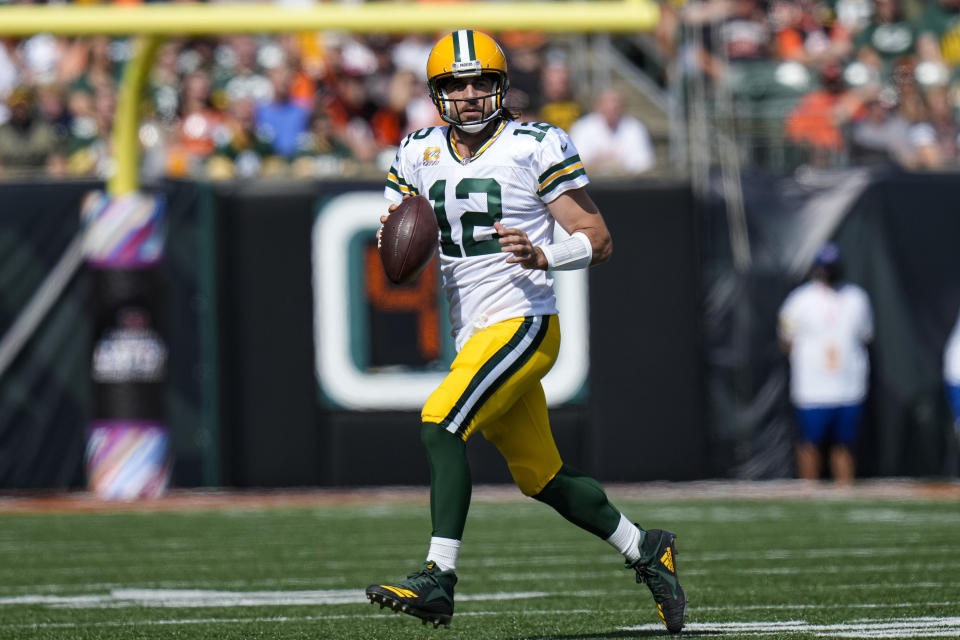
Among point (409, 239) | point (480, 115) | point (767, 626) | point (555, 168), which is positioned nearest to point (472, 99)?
point (480, 115)

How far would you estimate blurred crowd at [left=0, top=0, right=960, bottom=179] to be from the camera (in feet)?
41.1

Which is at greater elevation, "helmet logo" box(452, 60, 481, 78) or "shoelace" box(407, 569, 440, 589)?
"helmet logo" box(452, 60, 481, 78)

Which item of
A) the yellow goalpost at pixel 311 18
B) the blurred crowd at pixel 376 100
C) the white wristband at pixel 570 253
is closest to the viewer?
the white wristband at pixel 570 253

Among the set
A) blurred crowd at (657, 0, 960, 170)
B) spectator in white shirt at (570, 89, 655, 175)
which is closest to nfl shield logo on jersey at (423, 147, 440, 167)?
spectator in white shirt at (570, 89, 655, 175)

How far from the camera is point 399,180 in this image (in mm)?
5004

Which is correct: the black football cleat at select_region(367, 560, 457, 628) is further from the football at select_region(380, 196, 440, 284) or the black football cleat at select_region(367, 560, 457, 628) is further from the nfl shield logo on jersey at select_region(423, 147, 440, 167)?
the nfl shield logo on jersey at select_region(423, 147, 440, 167)

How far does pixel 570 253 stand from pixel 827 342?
7.55 meters

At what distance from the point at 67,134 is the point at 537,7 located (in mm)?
4207

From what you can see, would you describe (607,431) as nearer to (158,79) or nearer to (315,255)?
(315,255)

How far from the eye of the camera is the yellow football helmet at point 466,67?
15.9 feet

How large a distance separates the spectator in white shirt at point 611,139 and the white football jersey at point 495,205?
303 inches

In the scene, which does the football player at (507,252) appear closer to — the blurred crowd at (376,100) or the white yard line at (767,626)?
the white yard line at (767,626)

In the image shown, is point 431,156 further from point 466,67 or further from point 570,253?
point 570,253

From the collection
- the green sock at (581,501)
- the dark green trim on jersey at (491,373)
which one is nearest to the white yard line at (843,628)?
the green sock at (581,501)
